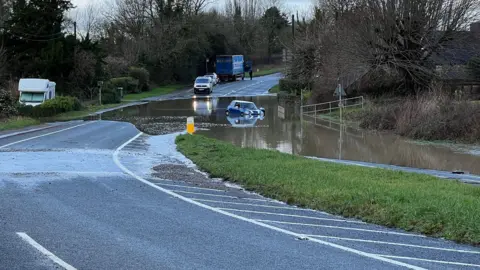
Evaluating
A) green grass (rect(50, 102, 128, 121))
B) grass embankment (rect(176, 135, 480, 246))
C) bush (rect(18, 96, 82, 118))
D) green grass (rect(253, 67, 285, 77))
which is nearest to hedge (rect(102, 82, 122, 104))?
green grass (rect(50, 102, 128, 121))

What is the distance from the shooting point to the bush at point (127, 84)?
6719 centimetres

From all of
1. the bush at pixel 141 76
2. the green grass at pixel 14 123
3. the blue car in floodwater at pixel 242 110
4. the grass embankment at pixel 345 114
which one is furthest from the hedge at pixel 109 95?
the grass embankment at pixel 345 114

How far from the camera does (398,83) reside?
41.9m

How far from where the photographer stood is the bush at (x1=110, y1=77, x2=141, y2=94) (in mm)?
67188

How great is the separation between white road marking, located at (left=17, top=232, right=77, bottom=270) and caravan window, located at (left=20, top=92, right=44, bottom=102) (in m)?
37.2

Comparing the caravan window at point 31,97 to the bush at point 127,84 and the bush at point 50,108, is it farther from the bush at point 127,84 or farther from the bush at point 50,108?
the bush at point 127,84

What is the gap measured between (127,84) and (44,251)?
63353 millimetres

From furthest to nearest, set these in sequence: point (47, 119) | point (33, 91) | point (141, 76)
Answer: point (141, 76) → point (33, 91) → point (47, 119)

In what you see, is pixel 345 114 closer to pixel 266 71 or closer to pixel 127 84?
pixel 127 84

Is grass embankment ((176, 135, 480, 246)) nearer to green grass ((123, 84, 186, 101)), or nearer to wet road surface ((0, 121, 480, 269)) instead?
wet road surface ((0, 121, 480, 269))

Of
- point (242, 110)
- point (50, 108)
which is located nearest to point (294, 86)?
point (242, 110)

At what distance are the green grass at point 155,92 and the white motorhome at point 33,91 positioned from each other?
1910 centimetres

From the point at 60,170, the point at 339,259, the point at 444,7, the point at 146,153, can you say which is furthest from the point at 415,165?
the point at 444,7

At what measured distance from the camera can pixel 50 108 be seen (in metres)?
41.7
